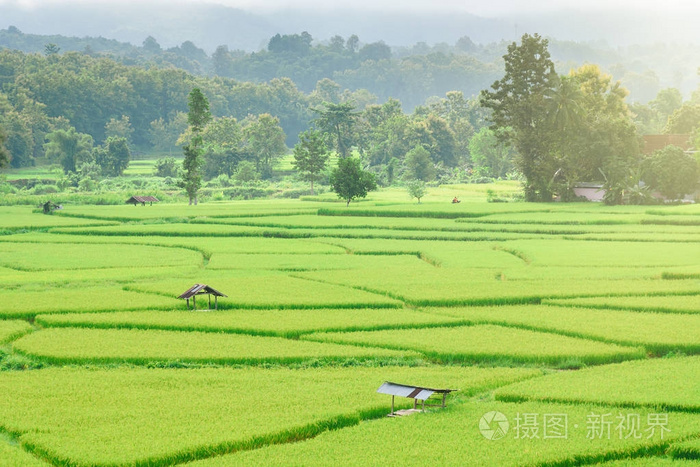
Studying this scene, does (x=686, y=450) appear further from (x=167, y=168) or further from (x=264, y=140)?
(x=264, y=140)

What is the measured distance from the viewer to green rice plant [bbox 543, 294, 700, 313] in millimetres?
19516

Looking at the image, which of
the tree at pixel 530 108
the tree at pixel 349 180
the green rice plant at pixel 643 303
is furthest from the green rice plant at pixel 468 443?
the tree at pixel 530 108

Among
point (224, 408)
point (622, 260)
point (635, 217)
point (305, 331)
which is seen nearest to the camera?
point (224, 408)

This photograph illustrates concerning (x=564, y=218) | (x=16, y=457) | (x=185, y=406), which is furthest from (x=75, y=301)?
(x=564, y=218)

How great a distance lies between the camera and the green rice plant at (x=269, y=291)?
66.1ft

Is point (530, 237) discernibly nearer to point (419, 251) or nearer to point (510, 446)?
point (419, 251)

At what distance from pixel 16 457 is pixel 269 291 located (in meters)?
11.6

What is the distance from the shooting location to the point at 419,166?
7431 cm

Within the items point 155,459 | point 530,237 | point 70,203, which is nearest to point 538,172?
point 530,237

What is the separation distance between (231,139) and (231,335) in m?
67.2

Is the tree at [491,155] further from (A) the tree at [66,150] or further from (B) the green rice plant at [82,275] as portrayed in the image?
(B) the green rice plant at [82,275]

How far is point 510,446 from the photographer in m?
10.5

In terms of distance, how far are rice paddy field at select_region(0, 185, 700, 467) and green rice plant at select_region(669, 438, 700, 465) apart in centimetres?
2

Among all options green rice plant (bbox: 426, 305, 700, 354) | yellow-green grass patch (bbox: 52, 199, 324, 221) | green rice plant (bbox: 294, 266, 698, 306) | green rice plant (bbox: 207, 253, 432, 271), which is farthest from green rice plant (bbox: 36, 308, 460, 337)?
yellow-green grass patch (bbox: 52, 199, 324, 221)
